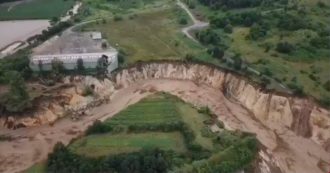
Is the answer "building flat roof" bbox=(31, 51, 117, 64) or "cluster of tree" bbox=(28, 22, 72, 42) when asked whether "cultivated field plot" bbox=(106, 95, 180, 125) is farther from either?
"cluster of tree" bbox=(28, 22, 72, 42)

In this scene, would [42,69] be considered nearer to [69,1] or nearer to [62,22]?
[62,22]

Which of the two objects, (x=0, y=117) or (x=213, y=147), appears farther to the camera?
(x=0, y=117)

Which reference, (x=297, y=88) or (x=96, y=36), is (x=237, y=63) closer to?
(x=297, y=88)

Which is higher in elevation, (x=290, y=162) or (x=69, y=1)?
(x=69, y=1)

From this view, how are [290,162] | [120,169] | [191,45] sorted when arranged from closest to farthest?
[120,169] → [290,162] → [191,45]

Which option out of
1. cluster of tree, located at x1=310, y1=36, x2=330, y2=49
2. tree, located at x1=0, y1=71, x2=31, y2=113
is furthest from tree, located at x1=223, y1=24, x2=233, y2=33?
tree, located at x1=0, y1=71, x2=31, y2=113

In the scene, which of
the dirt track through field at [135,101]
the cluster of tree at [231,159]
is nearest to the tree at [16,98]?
the dirt track through field at [135,101]

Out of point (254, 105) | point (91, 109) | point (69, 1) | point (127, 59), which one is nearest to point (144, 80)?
point (127, 59)

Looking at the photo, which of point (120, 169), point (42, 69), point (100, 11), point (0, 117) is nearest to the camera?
point (120, 169)
